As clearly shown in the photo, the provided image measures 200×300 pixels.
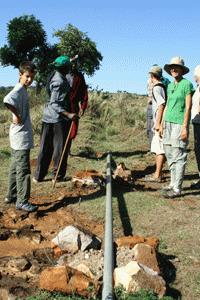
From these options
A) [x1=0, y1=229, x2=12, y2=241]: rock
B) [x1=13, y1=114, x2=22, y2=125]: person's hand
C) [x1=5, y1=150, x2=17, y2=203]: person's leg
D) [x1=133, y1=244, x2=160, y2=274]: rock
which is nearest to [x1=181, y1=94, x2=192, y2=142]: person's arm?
[x1=13, y1=114, x2=22, y2=125]: person's hand

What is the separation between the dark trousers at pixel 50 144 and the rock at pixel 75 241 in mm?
2934

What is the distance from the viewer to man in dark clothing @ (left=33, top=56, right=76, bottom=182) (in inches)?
292

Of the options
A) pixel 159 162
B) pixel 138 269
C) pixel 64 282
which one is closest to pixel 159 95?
pixel 159 162

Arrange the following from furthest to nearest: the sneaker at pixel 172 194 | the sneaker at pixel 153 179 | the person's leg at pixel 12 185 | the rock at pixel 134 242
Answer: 1. the sneaker at pixel 153 179
2. the sneaker at pixel 172 194
3. the person's leg at pixel 12 185
4. the rock at pixel 134 242

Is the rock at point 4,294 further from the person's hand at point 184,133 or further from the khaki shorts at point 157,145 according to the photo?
the khaki shorts at point 157,145

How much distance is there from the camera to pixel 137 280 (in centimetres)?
373

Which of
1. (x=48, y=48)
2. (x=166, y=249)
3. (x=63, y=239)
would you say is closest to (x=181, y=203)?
(x=166, y=249)

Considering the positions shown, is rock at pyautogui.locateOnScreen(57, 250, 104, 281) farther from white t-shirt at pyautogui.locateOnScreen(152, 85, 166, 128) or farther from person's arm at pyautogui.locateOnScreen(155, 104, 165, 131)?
white t-shirt at pyautogui.locateOnScreen(152, 85, 166, 128)

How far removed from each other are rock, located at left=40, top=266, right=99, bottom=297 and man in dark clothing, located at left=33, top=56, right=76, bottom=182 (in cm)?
389

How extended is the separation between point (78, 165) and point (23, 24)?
35910mm

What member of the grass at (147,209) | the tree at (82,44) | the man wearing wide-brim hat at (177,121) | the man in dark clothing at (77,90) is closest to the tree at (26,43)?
the tree at (82,44)

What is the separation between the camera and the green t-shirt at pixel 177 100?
20.9 ft

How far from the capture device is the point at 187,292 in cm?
401

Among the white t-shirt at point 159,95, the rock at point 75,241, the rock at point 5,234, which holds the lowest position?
the rock at point 5,234
